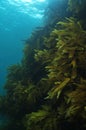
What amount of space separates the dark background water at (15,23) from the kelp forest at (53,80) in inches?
226

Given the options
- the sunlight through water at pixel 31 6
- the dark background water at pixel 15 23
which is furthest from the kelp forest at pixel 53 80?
the sunlight through water at pixel 31 6

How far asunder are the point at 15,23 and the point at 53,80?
89.6 ft

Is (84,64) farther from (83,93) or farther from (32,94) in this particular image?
(32,94)

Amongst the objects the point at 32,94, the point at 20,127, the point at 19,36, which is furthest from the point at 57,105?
the point at 19,36

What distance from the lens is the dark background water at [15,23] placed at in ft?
75.9

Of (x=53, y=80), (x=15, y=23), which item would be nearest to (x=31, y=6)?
(x=15, y=23)

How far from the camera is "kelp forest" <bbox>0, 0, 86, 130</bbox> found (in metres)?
5.01

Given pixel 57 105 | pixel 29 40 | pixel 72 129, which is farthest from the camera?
pixel 29 40

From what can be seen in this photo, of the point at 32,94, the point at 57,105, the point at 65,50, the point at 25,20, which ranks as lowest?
the point at 57,105

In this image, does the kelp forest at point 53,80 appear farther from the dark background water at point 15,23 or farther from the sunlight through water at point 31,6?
the sunlight through water at point 31,6

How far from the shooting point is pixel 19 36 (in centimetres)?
3781

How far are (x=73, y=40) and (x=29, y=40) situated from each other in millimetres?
4633

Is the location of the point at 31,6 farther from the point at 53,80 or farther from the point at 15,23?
the point at 53,80

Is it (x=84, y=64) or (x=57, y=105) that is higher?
(x=84, y=64)
